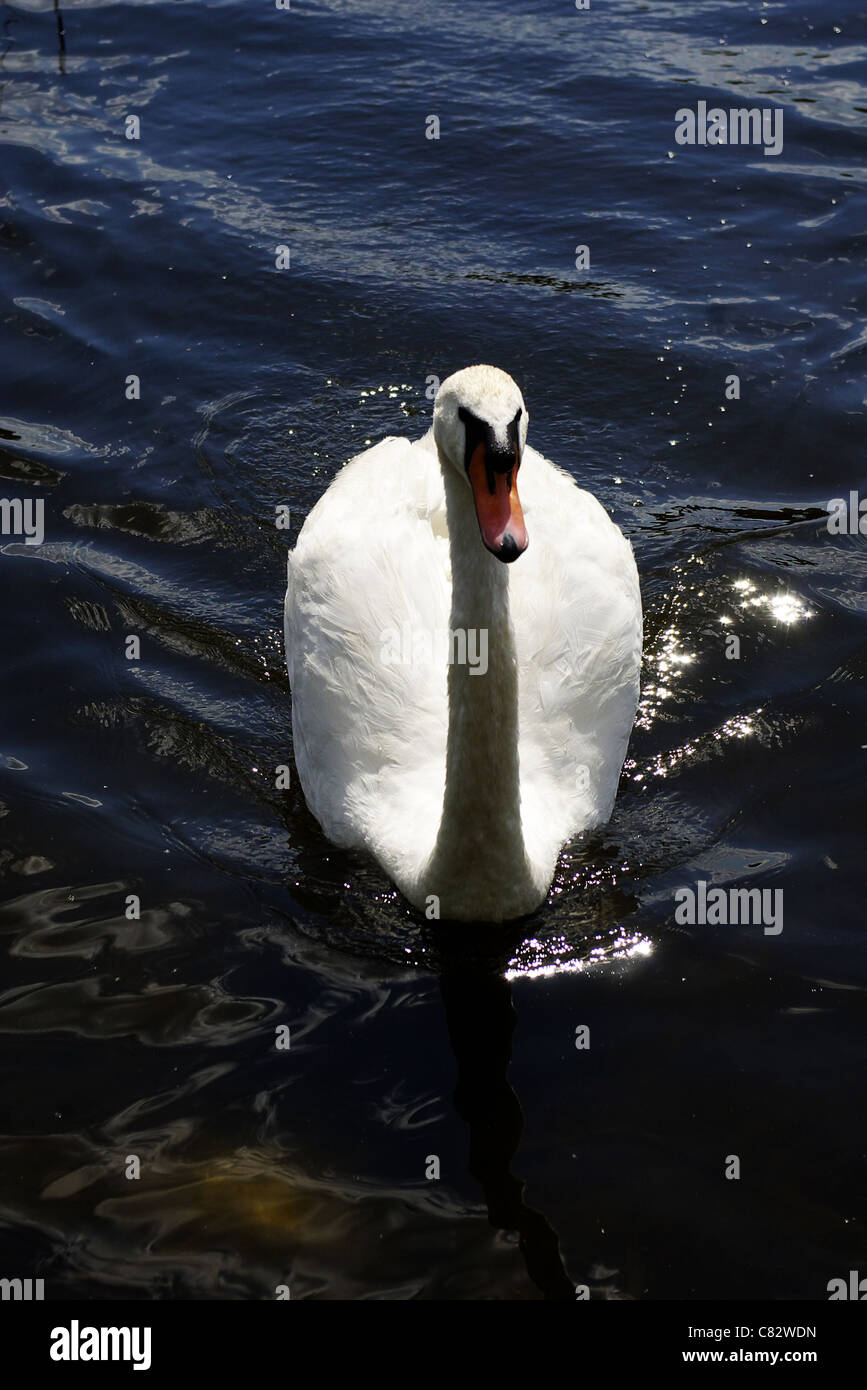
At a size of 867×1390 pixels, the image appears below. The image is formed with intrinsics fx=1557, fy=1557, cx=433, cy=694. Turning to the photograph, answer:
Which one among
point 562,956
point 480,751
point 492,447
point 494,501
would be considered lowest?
point 562,956

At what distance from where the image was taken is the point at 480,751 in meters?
6.78

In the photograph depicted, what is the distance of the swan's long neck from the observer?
643cm

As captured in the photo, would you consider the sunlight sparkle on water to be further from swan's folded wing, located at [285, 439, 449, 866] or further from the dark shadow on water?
swan's folded wing, located at [285, 439, 449, 866]

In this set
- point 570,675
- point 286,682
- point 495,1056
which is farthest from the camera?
point 286,682

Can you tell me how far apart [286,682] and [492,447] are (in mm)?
3654

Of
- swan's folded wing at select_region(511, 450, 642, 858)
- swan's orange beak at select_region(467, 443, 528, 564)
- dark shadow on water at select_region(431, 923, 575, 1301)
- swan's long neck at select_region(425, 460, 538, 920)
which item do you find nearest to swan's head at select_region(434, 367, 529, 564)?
Answer: swan's orange beak at select_region(467, 443, 528, 564)

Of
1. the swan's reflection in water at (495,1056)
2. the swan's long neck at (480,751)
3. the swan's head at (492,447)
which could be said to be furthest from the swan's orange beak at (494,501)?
the swan's reflection in water at (495,1056)

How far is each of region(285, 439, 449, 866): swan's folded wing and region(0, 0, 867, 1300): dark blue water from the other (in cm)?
38

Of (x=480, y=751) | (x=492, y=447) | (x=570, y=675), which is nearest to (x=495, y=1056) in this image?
(x=480, y=751)

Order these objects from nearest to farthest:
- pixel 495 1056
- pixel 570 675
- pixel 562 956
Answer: pixel 495 1056, pixel 562 956, pixel 570 675

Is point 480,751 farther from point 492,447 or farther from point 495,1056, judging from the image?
point 492,447

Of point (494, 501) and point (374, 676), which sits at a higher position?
point (494, 501)
